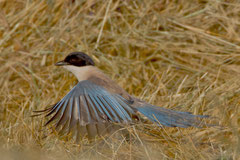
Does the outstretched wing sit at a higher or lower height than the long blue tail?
higher

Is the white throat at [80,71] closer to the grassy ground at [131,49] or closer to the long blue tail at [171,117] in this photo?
the grassy ground at [131,49]

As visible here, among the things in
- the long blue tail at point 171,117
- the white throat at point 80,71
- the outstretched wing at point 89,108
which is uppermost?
the white throat at point 80,71

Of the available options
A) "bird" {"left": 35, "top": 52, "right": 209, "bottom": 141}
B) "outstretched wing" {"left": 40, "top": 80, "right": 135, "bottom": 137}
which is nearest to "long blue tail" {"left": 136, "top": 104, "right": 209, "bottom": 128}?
"bird" {"left": 35, "top": 52, "right": 209, "bottom": 141}

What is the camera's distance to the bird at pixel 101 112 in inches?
119

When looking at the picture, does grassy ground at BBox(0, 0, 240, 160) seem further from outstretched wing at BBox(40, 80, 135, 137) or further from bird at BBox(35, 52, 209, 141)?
outstretched wing at BBox(40, 80, 135, 137)

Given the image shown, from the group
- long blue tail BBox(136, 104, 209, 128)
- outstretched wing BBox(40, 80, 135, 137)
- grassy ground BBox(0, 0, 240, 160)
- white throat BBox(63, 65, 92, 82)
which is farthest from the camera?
grassy ground BBox(0, 0, 240, 160)

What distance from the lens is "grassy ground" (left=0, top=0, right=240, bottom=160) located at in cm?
403

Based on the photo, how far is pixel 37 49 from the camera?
16.0 feet

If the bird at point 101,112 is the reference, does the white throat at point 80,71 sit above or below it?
above

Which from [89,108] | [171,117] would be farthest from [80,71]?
[171,117]

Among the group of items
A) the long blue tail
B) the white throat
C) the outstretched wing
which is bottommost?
the long blue tail

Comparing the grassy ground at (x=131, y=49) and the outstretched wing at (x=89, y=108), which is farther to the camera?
the grassy ground at (x=131, y=49)

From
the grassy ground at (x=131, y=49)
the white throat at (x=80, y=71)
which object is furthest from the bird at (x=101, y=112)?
the grassy ground at (x=131, y=49)

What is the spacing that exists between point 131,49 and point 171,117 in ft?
5.89
